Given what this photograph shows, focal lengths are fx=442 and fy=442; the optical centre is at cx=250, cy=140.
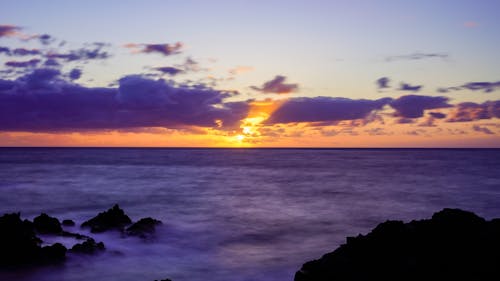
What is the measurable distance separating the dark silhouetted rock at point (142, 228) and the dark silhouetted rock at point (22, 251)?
4.84 meters

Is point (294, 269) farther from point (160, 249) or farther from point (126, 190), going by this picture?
point (126, 190)

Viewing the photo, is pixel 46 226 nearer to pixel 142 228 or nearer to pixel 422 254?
pixel 142 228

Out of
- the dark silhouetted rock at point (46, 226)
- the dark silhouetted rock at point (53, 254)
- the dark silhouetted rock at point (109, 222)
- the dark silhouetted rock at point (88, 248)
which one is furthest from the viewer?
the dark silhouetted rock at point (109, 222)

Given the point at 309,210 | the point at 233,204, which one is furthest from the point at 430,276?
the point at 233,204

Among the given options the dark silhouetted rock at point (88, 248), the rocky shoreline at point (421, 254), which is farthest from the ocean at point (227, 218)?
the rocky shoreline at point (421, 254)

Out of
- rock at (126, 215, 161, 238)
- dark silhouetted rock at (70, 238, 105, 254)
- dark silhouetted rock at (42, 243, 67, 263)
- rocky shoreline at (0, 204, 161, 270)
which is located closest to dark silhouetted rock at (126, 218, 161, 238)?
rock at (126, 215, 161, 238)

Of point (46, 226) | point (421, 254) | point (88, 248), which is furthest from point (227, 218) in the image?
point (421, 254)

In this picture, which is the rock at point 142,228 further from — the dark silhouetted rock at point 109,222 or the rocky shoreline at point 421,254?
the rocky shoreline at point 421,254

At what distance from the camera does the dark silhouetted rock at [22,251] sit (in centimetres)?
1455

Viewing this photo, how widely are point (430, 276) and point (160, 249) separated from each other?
39.6 ft

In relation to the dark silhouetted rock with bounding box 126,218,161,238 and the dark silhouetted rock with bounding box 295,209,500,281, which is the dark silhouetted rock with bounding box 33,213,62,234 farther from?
the dark silhouetted rock with bounding box 295,209,500,281

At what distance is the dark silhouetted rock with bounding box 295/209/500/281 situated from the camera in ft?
30.5

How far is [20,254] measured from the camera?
14633 millimetres

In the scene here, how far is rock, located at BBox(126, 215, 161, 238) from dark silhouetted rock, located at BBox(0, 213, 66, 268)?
15.9 ft
